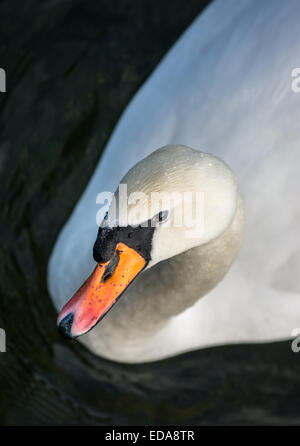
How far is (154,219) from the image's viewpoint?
110 inches

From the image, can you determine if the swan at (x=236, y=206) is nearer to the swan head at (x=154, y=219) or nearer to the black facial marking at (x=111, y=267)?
the swan head at (x=154, y=219)

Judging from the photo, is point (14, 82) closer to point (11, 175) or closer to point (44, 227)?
point (11, 175)

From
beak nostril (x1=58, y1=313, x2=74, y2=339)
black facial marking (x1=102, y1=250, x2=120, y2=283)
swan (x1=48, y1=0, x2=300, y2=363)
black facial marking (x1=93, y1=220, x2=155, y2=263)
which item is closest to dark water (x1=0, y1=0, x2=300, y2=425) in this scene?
swan (x1=48, y1=0, x2=300, y2=363)

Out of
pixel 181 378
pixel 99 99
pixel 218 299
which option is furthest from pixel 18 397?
pixel 99 99

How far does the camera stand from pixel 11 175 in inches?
172

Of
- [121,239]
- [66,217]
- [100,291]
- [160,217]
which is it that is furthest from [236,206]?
[66,217]

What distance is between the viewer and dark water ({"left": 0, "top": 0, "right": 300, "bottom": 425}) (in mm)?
3830

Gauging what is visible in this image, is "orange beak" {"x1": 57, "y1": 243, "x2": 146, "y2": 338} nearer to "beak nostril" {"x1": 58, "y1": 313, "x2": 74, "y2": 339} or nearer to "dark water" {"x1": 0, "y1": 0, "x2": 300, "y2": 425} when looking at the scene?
"beak nostril" {"x1": 58, "y1": 313, "x2": 74, "y2": 339}

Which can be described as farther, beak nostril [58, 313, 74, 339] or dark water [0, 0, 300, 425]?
dark water [0, 0, 300, 425]

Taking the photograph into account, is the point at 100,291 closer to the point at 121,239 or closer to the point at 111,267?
the point at 111,267

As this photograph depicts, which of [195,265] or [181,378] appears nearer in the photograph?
[195,265]

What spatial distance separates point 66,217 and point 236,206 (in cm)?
150

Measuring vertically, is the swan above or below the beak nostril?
above

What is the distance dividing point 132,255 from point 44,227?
1458mm
